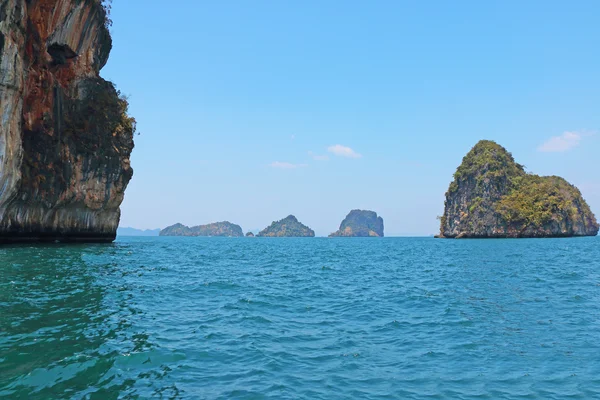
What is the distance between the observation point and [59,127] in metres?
40.8

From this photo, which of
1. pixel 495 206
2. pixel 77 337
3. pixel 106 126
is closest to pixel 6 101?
pixel 106 126

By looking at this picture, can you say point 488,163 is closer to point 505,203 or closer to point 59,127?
point 505,203

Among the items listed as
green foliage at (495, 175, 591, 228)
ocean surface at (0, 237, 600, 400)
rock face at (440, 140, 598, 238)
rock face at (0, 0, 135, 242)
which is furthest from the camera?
rock face at (440, 140, 598, 238)

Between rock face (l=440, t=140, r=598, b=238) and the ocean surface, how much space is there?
114233 millimetres

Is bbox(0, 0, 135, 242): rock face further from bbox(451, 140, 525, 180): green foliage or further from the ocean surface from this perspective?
bbox(451, 140, 525, 180): green foliage

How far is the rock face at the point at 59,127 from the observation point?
3075 centimetres

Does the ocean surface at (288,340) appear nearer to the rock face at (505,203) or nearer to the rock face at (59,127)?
the rock face at (59,127)

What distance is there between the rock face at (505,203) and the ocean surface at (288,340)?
11423cm

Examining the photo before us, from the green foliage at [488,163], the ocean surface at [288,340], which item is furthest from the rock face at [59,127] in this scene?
the green foliage at [488,163]

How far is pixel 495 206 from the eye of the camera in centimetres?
12938

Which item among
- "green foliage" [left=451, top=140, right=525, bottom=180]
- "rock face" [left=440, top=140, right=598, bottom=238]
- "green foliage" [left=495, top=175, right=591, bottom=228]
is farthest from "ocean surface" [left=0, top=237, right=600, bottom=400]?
"green foliage" [left=451, top=140, right=525, bottom=180]

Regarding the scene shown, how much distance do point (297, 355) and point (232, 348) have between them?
1812 mm

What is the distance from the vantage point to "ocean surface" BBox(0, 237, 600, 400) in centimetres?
811

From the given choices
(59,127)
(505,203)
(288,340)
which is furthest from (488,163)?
(288,340)
